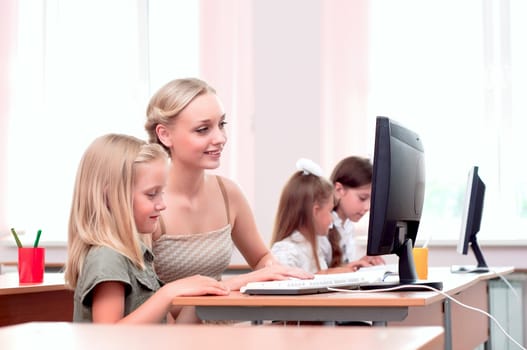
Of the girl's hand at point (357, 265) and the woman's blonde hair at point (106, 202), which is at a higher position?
the woman's blonde hair at point (106, 202)

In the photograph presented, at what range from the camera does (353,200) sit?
3.98 meters

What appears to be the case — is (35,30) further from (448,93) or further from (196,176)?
(196,176)

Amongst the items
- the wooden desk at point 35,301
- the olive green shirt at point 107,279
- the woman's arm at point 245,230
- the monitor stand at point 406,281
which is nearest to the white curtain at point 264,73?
the woman's arm at point 245,230

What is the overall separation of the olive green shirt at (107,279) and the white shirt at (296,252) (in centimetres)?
131

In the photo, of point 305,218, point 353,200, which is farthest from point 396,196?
point 353,200

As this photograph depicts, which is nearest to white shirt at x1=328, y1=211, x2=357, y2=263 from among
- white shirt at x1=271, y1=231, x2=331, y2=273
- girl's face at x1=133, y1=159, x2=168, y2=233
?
white shirt at x1=271, y1=231, x2=331, y2=273

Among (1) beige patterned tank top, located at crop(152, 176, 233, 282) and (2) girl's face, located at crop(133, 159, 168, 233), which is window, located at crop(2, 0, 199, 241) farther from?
(2) girl's face, located at crop(133, 159, 168, 233)

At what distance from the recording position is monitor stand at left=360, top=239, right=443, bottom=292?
2.11 m

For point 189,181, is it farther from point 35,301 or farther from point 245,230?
point 35,301

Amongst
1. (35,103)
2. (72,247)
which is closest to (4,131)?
(35,103)

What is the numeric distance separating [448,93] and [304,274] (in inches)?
115

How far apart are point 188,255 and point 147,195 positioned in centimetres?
42

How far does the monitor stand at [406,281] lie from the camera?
83.2 inches

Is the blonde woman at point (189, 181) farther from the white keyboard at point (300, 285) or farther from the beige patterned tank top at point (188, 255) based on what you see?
the white keyboard at point (300, 285)
